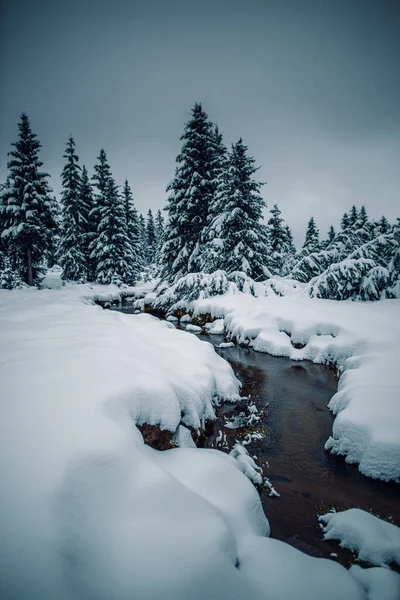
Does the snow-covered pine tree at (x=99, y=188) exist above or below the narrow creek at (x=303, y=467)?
above

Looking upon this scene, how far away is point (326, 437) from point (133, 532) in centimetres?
443

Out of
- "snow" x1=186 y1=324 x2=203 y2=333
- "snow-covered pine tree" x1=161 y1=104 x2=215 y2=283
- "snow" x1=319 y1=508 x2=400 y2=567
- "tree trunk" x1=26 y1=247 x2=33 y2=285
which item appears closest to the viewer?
"snow" x1=319 y1=508 x2=400 y2=567

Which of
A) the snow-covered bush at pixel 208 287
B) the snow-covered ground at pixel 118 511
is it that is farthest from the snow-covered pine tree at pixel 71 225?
the snow-covered ground at pixel 118 511

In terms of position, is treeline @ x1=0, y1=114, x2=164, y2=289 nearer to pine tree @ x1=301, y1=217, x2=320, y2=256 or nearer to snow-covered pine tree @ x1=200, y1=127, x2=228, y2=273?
snow-covered pine tree @ x1=200, y1=127, x2=228, y2=273

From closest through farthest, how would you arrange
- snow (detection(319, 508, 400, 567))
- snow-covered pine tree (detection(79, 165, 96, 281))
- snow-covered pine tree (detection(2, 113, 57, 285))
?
snow (detection(319, 508, 400, 567)) → snow-covered pine tree (detection(2, 113, 57, 285)) → snow-covered pine tree (detection(79, 165, 96, 281))

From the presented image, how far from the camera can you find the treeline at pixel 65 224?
20.4 metres

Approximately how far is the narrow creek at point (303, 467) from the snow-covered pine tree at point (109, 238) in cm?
2337

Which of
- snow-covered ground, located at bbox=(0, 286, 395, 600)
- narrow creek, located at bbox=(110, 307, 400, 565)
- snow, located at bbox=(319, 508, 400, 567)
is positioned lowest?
narrow creek, located at bbox=(110, 307, 400, 565)

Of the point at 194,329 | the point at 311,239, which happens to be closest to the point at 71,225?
the point at 194,329

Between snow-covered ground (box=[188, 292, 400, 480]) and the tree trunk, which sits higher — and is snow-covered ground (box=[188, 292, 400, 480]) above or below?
below

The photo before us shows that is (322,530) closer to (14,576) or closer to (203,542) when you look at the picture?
(203,542)

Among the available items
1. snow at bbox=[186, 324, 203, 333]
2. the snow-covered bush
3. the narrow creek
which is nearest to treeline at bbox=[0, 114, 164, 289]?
the snow-covered bush

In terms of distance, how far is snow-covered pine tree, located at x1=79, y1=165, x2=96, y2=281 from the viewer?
1145 inches

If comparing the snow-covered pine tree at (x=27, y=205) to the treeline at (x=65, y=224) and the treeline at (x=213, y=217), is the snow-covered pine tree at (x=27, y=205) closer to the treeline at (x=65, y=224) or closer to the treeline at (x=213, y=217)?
the treeline at (x=65, y=224)
